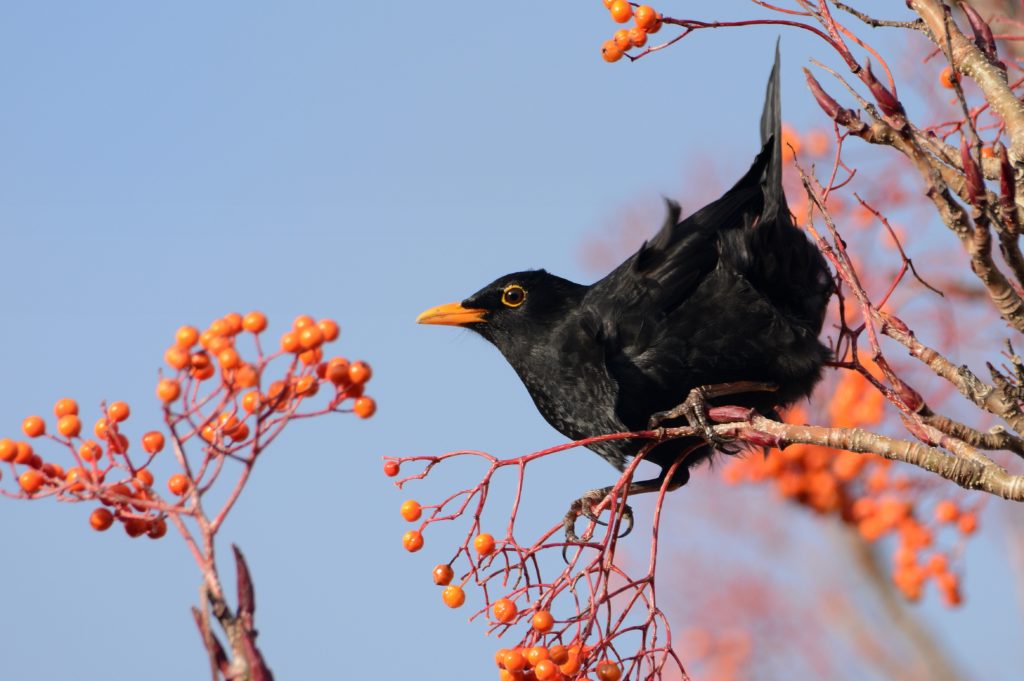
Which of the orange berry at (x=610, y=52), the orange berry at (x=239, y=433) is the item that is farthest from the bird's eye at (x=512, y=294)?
the orange berry at (x=239, y=433)

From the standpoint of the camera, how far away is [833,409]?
5906mm

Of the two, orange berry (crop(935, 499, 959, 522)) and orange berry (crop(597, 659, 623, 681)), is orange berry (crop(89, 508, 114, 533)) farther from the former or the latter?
orange berry (crop(935, 499, 959, 522))

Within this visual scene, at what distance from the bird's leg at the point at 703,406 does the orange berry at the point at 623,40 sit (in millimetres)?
1074

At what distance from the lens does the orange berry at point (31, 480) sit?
7.27 feet

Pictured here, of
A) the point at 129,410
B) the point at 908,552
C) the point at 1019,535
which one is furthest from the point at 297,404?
the point at 1019,535

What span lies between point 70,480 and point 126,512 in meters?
0.14

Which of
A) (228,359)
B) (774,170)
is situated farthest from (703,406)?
(228,359)

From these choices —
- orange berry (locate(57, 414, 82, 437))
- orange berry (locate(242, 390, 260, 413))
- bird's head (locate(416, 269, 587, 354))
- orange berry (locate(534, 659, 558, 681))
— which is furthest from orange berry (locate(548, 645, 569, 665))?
bird's head (locate(416, 269, 587, 354))

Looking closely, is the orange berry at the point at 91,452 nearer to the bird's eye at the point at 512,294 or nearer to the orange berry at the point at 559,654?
the orange berry at the point at 559,654

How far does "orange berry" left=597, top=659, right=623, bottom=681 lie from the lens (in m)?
2.63

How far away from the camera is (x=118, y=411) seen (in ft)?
7.46

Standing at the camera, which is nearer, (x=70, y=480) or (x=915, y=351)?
(x=70, y=480)

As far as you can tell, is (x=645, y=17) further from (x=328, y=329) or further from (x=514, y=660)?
(x=514, y=660)

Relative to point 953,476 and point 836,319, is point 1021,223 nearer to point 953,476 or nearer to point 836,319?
point 953,476
